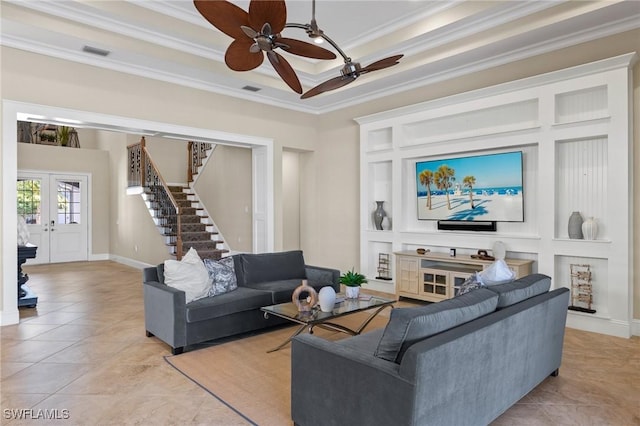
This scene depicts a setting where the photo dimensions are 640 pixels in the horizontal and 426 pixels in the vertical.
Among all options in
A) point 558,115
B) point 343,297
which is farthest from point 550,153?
point 343,297

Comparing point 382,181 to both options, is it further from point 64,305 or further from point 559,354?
point 64,305

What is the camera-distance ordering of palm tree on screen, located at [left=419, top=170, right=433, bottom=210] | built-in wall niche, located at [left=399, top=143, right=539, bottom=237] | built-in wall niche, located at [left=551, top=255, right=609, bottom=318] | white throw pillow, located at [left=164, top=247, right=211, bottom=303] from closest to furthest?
1. white throw pillow, located at [left=164, top=247, right=211, bottom=303]
2. built-in wall niche, located at [left=551, top=255, right=609, bottom=318]
3. built-in wall niche, located at [left=399, top=143, right=539, bottom=237]
4. palm tree on screen, located at [left=419, top=170, right=433, bottom=210]

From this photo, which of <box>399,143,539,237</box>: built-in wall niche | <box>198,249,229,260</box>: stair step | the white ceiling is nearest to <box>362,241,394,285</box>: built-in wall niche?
<box>399,143,539,237</box>: built-in wall niche

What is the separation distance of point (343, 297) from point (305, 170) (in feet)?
14.1

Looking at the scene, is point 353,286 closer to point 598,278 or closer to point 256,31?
point 256,31

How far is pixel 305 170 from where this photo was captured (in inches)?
321

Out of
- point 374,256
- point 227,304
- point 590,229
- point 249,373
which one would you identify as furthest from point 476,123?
point 249,373

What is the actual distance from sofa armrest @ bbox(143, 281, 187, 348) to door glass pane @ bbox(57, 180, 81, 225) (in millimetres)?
8210

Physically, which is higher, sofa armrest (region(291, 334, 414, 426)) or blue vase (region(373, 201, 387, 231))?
blue vase (region(373, 201, 387, 231))

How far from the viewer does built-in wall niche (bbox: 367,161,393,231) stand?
6.75 meters

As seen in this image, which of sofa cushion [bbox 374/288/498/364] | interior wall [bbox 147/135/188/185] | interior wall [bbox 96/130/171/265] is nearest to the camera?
sofa cushion [bbox 374/288/498/364]

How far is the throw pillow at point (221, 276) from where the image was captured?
437cm

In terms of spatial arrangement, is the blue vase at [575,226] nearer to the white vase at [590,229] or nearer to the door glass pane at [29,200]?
the white vase at [590,229]

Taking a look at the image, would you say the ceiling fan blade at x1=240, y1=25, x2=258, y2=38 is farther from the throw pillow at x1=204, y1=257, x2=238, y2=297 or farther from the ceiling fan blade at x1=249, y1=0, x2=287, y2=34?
the throw pillow at x1=204, y1=257, x2=238, y2=297
